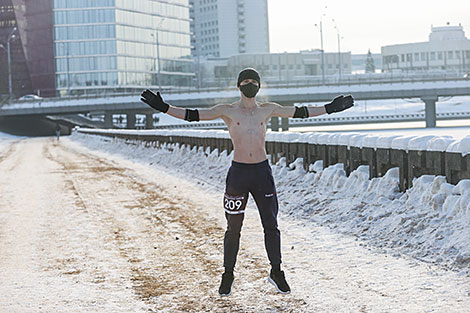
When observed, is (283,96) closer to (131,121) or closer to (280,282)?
(131,121)

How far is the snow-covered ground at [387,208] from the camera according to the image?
305 inches

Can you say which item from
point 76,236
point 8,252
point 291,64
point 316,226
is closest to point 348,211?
point 316,226

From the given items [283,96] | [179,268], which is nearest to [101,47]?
[283,96]

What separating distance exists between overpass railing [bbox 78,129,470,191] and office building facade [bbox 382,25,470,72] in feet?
537

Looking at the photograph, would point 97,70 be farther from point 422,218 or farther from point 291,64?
point 422,218

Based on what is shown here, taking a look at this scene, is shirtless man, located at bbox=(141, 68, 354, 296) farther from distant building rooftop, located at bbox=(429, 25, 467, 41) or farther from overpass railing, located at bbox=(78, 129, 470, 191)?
distant building rooftop, located at bbox=(429, 25, 467, 41)

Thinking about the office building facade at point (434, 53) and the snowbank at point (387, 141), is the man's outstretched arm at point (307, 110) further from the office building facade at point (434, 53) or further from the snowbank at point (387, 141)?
the office building facade at point (434, 53)

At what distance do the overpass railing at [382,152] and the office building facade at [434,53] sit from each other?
164 meters

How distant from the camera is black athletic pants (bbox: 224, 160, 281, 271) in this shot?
6.41m

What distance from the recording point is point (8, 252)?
8.99 meters

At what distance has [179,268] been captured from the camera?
25.0 ft

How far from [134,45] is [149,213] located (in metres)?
126

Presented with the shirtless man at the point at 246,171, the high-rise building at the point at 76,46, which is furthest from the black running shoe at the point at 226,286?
the high-rise building at the point at 76,46

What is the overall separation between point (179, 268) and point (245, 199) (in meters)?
1.53
